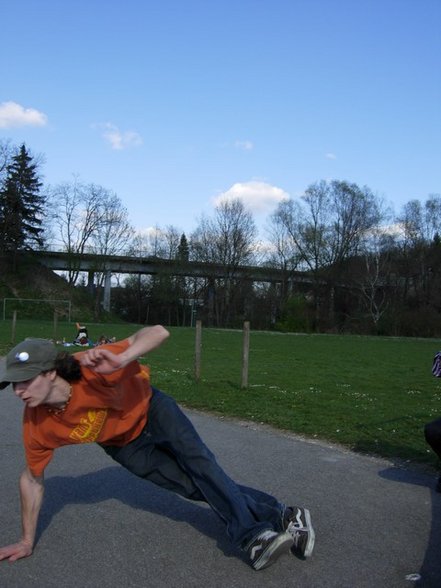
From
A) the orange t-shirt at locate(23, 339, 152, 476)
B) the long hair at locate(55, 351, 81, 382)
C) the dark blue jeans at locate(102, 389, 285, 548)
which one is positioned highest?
the long hair at locate(55, 351, 81, 382)

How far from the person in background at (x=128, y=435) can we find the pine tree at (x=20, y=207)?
66.7 metres

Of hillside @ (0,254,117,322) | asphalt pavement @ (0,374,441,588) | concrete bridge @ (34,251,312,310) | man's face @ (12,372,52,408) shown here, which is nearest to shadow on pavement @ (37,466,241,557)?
asphalt pavement @ (0,374,441,588)

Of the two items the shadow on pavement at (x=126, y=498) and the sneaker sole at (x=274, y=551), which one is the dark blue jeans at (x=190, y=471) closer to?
the sneaker sole at (x=274, y=551)

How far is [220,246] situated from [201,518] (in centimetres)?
7035

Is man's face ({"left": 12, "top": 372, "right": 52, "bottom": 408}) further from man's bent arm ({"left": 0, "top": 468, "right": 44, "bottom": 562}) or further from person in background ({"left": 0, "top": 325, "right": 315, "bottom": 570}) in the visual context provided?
man's bent arm ({"left": 0, "top": 468, "right": 44, "bottom": 562})

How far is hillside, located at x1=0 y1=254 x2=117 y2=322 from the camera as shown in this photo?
206 feet

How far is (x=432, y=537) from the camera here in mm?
4160

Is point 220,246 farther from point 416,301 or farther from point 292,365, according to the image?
point 292,365

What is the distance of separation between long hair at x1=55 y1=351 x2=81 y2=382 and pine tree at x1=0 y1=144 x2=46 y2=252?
2636 inches

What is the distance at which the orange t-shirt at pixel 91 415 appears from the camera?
11.7 ft

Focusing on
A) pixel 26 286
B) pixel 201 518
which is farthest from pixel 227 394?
pixel 26 286

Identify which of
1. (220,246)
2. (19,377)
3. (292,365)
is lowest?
(292,365)

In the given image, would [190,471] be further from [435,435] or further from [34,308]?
[34,308]

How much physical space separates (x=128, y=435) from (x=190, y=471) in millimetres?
464
